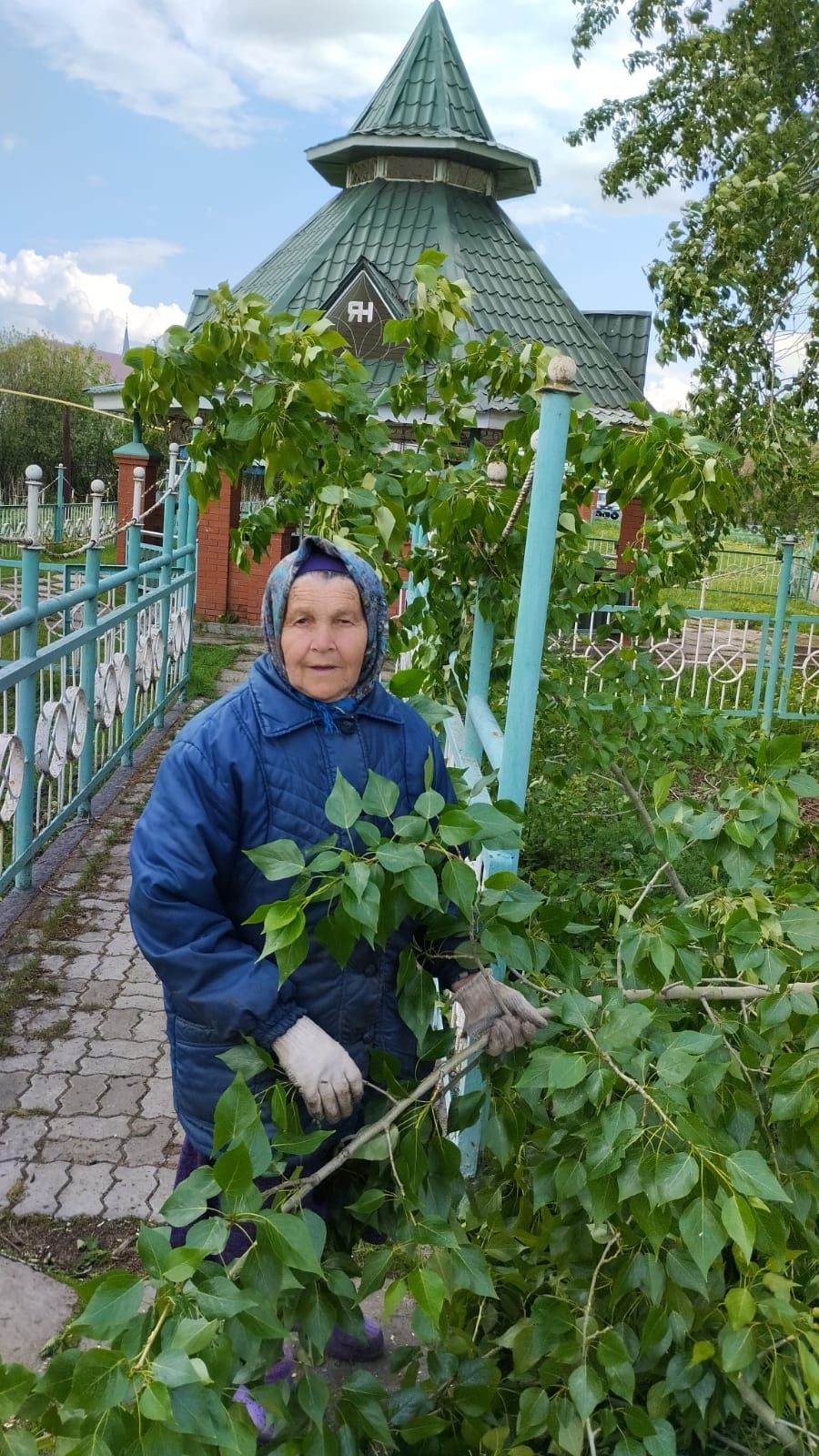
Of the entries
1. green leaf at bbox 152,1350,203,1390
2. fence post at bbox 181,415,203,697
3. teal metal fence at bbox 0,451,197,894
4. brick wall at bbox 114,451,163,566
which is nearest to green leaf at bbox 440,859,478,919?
green leaf at bbox 152,1350,203,1390

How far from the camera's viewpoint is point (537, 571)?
2.12 metres

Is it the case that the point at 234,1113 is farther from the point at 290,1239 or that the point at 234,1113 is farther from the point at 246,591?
the point at 246,591

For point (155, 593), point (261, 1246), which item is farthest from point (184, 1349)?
point (155, 593)

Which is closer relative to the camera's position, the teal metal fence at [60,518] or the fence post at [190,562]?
the fence post at [190,562]

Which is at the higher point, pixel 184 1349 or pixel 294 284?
pixel 294 284

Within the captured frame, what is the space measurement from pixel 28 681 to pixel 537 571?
10.5ft

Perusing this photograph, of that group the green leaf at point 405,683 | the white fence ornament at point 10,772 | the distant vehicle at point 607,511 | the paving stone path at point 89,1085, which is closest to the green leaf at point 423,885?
the green leaf at point 405,683

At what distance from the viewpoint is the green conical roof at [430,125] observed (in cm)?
1498

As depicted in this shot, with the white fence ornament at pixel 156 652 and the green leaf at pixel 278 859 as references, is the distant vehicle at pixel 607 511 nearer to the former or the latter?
the green leaf at pixel 278 859

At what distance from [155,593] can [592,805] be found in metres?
3.27

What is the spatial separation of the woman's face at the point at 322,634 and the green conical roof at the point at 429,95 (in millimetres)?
14754

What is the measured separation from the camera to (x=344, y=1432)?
1.67 m

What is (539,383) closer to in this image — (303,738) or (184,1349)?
(303,738)

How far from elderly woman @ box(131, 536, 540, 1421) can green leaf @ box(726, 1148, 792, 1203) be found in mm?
468
